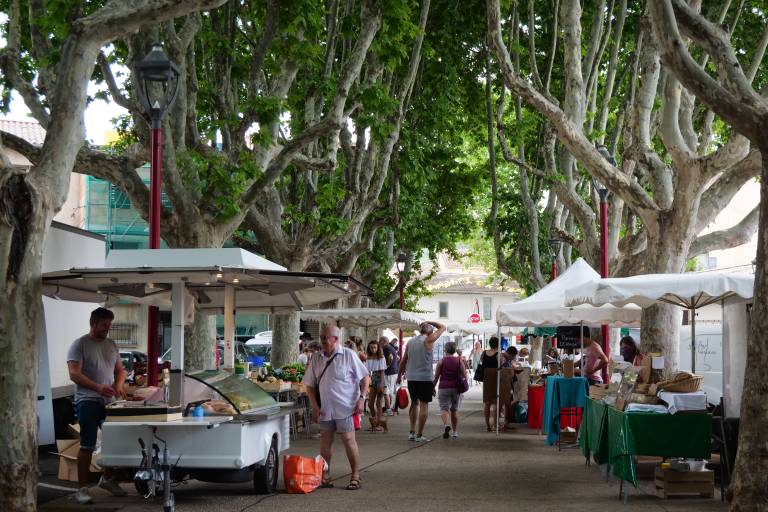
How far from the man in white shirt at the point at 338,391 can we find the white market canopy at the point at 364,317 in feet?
48.4

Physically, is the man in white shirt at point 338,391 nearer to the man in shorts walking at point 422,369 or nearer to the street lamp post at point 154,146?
the street lamp post at point 154,146

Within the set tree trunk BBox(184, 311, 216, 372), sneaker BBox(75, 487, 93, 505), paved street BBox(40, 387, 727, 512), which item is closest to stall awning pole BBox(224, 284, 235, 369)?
paved street BBox(40, 387, 727, 512)

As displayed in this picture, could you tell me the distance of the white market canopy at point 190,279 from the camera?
1013 centimetres

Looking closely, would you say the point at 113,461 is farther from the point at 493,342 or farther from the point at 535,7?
the point at 535,7

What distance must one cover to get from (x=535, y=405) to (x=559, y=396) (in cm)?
475

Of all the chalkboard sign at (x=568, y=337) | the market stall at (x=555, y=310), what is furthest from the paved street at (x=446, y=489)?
the chalkboard sign at (x=568, y=337)

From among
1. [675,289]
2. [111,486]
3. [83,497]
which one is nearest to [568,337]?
[675,289]

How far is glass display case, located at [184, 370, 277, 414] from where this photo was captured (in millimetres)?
10547

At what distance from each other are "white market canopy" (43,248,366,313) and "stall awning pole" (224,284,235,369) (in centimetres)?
10

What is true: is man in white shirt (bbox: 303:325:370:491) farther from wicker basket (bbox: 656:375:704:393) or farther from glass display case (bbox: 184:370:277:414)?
wicker basket (bbox: 656:375:704:393)

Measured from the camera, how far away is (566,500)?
1084 centimetres

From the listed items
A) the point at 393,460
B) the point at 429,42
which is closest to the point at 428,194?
the point at 429,42

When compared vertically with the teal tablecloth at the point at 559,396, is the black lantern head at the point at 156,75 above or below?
above

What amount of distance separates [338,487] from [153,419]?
2657 mm
